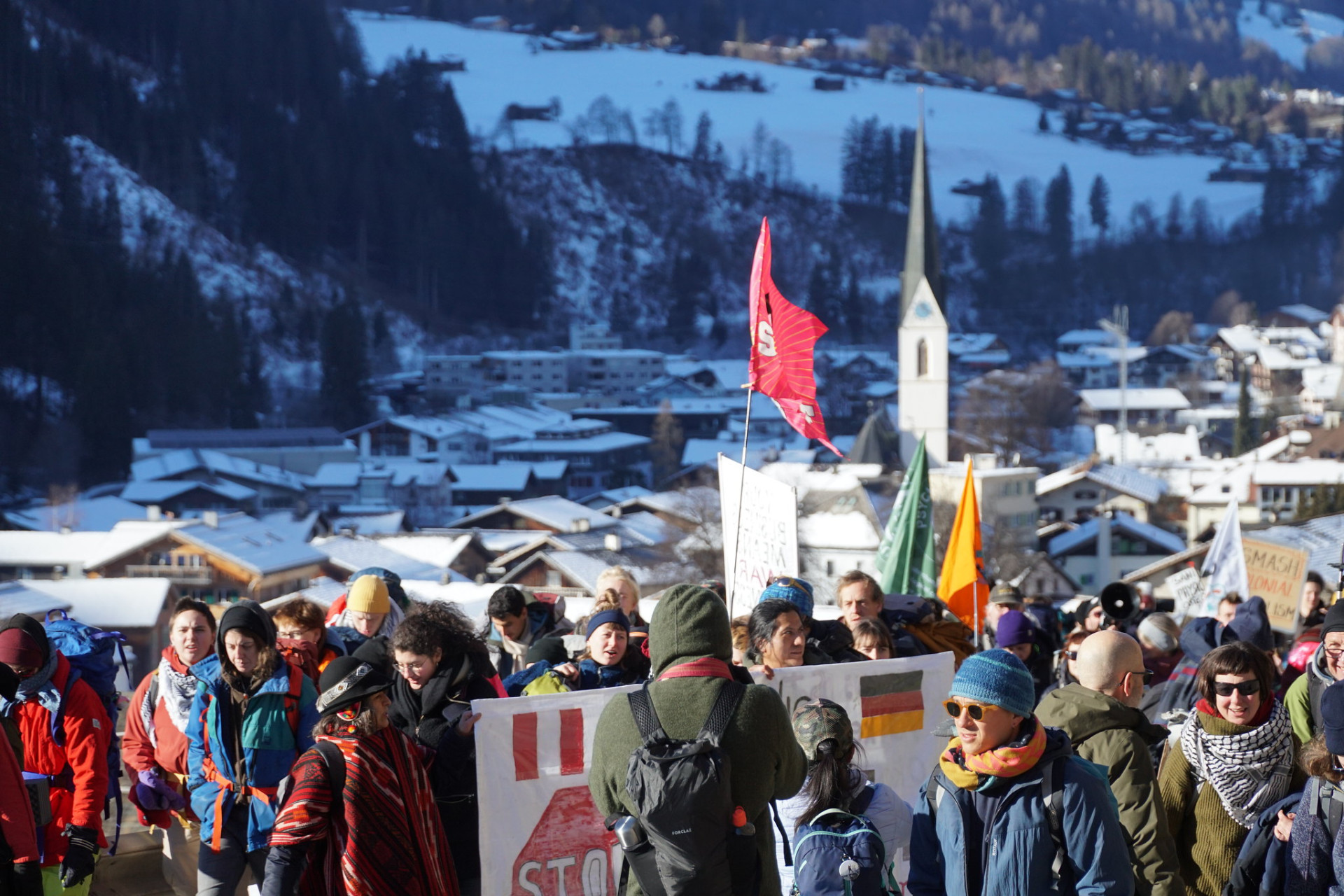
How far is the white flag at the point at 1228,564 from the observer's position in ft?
24.0

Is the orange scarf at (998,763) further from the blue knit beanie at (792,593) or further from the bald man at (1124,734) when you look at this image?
the blue knit beanie at (792,593)

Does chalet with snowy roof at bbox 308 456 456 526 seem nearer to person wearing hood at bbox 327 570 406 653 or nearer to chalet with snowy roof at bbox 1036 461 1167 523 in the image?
chalet with snowy roof at bbox 1036 461 1167 523

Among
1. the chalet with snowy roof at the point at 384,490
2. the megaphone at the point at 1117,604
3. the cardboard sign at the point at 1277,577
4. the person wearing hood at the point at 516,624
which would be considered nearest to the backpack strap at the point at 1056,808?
the person wearing hood at the point at 516,624

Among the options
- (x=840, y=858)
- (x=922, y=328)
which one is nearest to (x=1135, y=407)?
(x=922, y=328)

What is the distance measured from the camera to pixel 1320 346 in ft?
281

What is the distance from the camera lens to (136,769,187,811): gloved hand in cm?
313

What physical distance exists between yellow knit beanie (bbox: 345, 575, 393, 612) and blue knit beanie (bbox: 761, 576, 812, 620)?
90 cm

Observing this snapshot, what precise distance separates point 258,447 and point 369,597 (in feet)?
224

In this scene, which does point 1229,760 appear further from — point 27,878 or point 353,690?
point 27,878

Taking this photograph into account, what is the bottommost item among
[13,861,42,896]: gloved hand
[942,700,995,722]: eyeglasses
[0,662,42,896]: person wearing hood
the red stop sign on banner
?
the red stop sign on banner

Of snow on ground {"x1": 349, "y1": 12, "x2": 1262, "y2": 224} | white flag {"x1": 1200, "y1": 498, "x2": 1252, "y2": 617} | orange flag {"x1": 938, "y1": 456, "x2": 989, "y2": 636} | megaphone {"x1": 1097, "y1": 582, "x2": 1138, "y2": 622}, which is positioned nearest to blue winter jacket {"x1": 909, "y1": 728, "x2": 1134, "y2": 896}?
megaphone {"x1": 1097, "y1": 582, "x2": 1138, "y2": 622}

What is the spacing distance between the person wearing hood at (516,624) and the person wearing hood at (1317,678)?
5.34 feet

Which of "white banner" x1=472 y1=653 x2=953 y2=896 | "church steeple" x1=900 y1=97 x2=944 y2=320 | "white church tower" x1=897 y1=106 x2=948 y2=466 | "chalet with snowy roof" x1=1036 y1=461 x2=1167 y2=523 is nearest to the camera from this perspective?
"white banner" x1=472 y1=653 x2=953 y2=896

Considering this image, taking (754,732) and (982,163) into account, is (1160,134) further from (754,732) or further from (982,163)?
(754,732)
